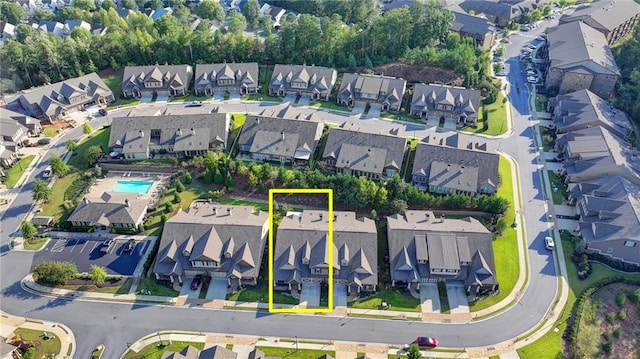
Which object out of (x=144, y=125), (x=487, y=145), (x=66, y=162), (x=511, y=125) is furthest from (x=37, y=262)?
(x=511, y=125)

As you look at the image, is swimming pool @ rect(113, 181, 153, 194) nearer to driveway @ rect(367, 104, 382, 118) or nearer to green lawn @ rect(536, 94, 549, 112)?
driveway @ rect(367, 104, 382, 118)

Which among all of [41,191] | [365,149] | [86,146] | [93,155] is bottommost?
[86,146]

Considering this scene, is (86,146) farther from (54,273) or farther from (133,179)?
(54,273)

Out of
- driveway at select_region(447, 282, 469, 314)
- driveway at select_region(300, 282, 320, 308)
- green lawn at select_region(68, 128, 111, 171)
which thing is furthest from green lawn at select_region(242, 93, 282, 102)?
driveway at select_region(447, 282, 469, 314)

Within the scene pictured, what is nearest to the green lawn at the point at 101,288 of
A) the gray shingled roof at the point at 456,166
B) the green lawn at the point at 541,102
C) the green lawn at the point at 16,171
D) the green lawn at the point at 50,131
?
the green lawn at the point at 16,171

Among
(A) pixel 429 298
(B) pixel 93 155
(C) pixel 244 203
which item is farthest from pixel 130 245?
(A) pixel 429 298

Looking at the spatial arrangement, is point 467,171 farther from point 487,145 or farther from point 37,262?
point 37,262

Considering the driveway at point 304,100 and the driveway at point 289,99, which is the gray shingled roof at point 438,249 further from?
the driveway at point 289,99
